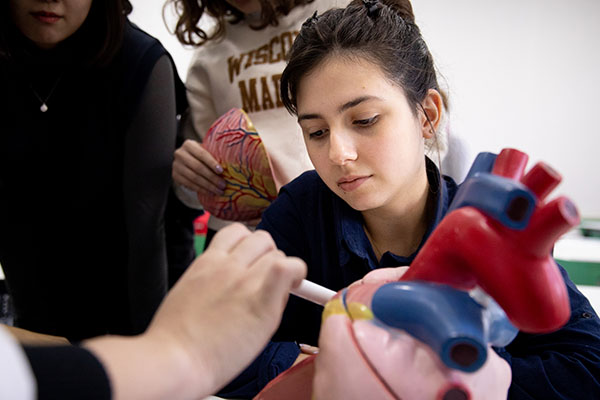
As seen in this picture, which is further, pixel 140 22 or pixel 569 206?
pixel 140 22

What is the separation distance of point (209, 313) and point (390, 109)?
0.43 meters

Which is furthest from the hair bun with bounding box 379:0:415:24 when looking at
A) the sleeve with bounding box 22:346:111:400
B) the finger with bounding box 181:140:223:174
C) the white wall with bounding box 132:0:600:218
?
the white wall with bounding box 132:0:600:218

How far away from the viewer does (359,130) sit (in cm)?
68

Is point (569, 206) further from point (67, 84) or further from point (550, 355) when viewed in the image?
point (67, 84)

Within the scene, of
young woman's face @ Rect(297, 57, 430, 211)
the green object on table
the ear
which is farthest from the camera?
the green object on table

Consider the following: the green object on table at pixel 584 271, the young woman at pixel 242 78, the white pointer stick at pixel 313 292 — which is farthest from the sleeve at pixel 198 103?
the green object on table at pixel 584 271

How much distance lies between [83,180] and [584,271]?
130 cm

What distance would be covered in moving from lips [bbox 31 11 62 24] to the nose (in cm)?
55

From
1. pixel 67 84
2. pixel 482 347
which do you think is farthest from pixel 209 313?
pixel 67 84

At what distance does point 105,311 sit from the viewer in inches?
42.1

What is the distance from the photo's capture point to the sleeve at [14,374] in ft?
0.89

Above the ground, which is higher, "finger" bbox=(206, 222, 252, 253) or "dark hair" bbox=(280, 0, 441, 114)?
"dark hair" bbox=(280, 0, 441, 114)

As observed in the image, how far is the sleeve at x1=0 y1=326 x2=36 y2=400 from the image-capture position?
0.89ft

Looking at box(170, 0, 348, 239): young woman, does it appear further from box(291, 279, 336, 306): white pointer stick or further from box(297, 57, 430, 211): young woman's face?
box(291, 279, 336, 306): white pointer stick
